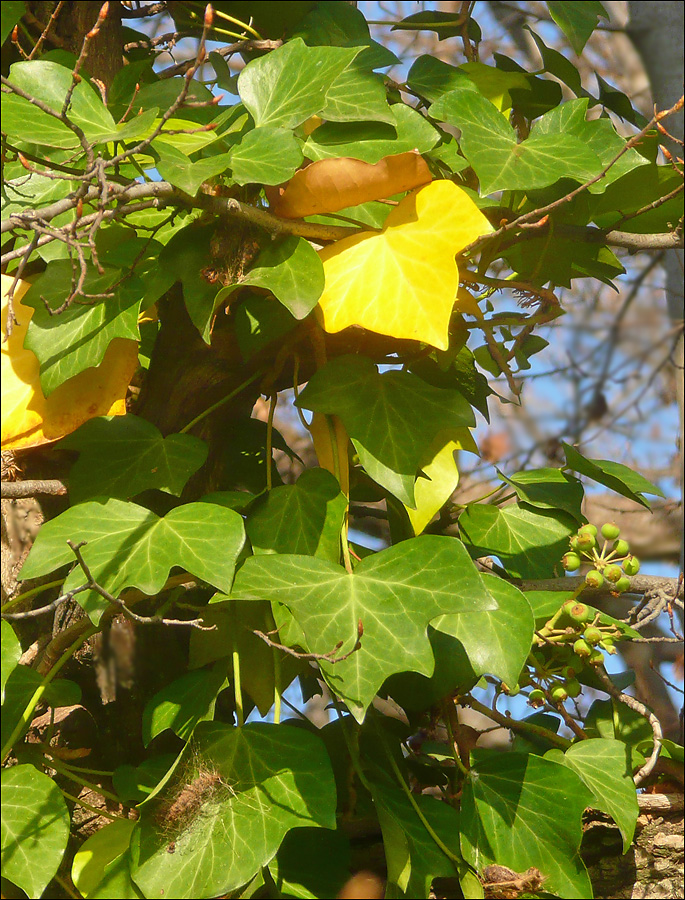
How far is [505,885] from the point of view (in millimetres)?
641

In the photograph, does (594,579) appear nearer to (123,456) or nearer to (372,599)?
(372,599)

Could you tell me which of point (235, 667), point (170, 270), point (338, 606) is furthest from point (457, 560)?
point (170, 270)

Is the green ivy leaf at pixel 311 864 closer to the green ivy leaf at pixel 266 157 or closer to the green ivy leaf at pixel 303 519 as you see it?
the green ivy leaf at pixel 303 519

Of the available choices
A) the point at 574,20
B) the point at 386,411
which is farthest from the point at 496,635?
the point at 574,20

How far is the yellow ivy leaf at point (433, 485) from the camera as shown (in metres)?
0.74

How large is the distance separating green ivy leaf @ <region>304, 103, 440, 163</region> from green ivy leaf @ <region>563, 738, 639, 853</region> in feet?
1.75

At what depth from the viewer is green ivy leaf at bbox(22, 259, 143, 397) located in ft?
2.19

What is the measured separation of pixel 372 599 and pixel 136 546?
7.0 inches

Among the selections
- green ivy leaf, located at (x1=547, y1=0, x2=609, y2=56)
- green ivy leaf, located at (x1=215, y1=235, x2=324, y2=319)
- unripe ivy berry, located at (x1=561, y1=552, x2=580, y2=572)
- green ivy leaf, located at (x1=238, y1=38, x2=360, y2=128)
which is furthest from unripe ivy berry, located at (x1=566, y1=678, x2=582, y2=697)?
green ivy leaf, located at (x1=547, y1=0, x2=609, y2=56)

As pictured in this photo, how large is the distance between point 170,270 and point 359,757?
0.47m

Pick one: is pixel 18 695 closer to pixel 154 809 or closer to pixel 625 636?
pixel 154 809

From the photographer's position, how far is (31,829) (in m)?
0.57

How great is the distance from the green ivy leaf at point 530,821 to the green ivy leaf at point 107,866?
26 centimetres

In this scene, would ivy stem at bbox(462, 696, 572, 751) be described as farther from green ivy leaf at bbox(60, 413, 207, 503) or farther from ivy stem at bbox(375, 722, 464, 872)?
green ivy leaf at bbox(60, 413, 207, 503)
